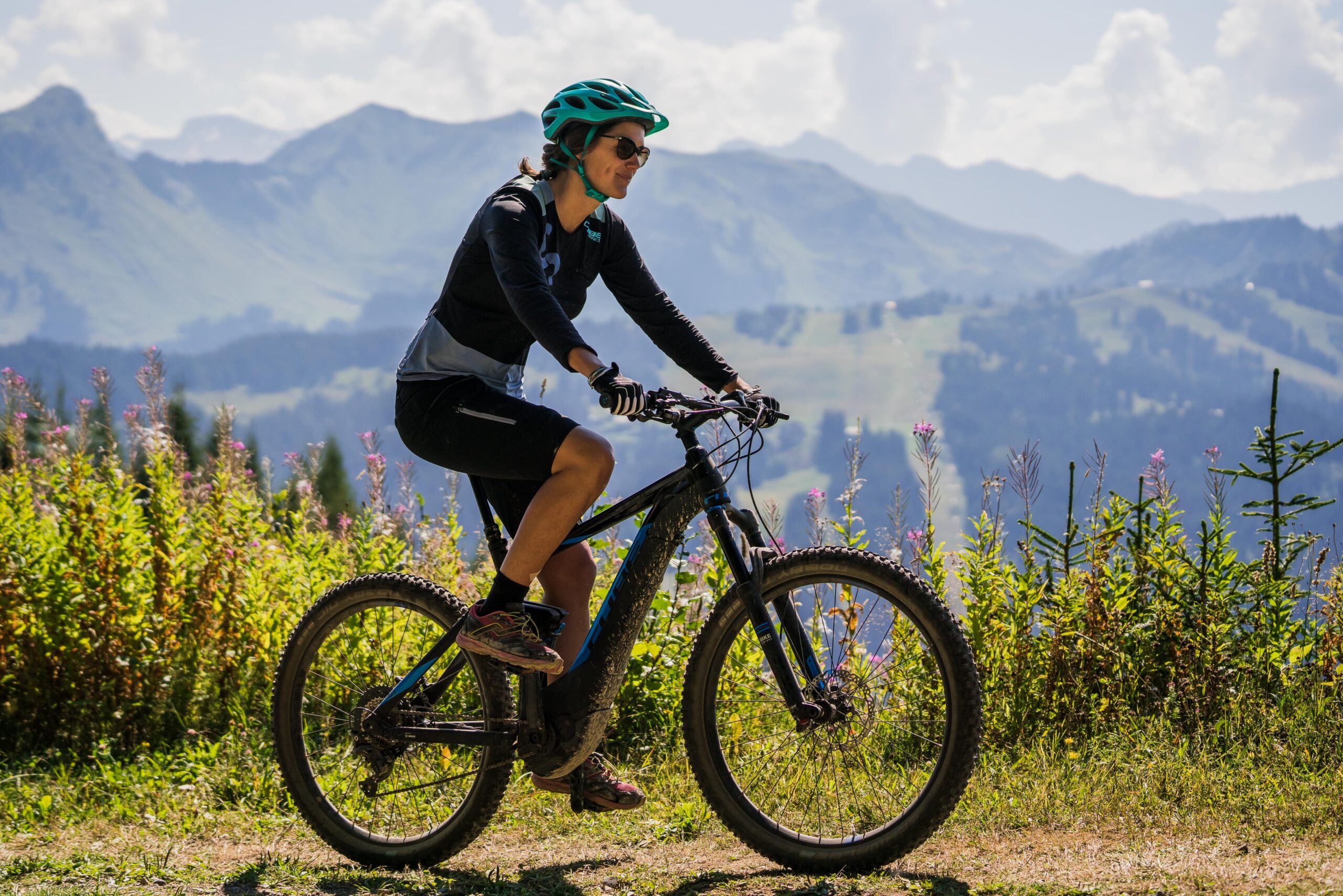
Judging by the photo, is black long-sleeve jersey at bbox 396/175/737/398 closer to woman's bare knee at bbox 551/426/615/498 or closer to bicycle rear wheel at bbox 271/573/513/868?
woman's bare knee at bbox 551/426/615/498

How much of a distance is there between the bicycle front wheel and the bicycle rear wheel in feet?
2.64

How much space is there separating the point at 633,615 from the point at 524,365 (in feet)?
3.41

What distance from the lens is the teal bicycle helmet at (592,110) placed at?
384cm

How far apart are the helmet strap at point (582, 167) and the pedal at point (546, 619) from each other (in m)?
1.49

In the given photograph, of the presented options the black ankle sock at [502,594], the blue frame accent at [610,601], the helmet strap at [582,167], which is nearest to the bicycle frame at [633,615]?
the blue frame accent at [610,601]

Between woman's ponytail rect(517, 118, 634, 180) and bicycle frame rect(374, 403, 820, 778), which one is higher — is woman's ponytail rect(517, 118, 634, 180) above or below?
above

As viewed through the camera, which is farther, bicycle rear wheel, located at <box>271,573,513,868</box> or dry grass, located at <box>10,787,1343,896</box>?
bicycle rear wheel, located at <box>271,573,513,868</box>

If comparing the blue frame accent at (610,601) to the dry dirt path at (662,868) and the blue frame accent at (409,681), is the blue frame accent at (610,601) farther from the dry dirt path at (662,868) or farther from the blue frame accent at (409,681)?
the dry dirt path at (662,868)

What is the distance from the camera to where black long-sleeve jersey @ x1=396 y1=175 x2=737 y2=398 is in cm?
366

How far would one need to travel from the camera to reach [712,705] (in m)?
3.85

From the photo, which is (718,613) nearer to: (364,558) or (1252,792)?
(1252,792)

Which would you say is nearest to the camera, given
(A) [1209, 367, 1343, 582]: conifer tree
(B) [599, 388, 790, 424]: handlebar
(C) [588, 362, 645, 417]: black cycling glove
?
(C) [588, 362, 645, 417]: black cycling glove

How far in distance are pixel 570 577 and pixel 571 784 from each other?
78 centimetres

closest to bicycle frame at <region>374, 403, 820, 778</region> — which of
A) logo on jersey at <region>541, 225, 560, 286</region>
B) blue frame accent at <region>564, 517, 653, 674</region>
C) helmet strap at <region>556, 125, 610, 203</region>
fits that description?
blue frame accent at <region>564, 517, 653, 674</region>
